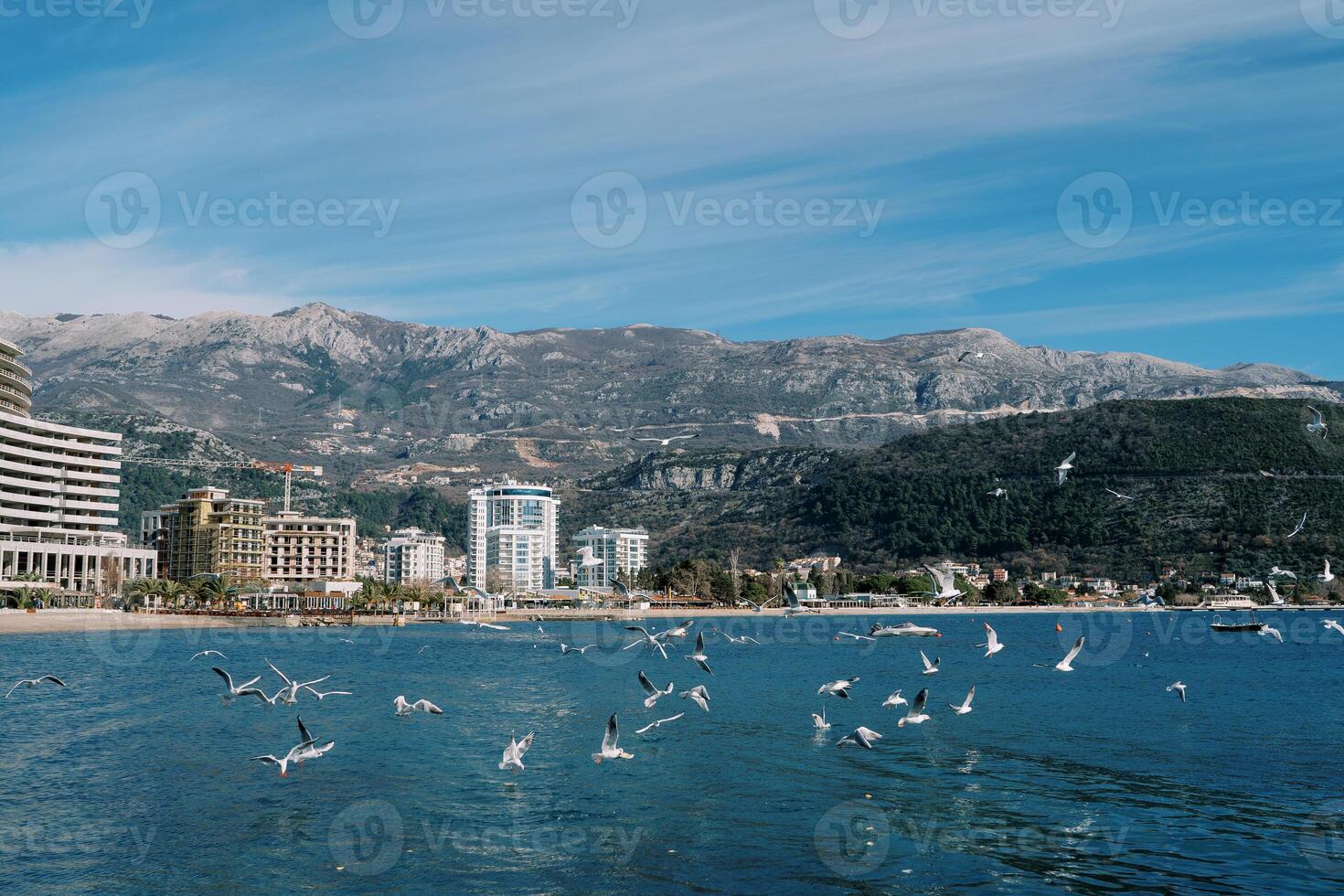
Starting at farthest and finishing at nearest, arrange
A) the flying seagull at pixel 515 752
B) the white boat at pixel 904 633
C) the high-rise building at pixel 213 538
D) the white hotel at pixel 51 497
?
the high-rise building at pixel 213 538 < the white hotel at pixel 51 497 < the white boat at pixel 904 633 < the flying seagull at pixel 515 752

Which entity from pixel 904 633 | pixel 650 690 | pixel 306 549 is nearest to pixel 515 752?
pixel 650 690

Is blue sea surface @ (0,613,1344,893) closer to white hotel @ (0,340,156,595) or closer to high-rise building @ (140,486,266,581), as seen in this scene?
white hotel @ (0,340,156,595)

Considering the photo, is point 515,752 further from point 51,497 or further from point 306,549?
point 306,549

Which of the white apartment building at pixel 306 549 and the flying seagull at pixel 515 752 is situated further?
the white apartment building at pixel 306 549

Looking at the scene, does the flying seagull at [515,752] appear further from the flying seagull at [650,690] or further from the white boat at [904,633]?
the white boat at [904,633]

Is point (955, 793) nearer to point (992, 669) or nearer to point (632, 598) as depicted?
point (992, 669)

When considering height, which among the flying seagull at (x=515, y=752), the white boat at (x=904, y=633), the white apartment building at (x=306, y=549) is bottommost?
the white boat at (x=904, y=633)

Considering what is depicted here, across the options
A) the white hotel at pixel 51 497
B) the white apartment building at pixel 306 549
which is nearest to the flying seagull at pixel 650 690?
the white hotel at pixel 51 497
